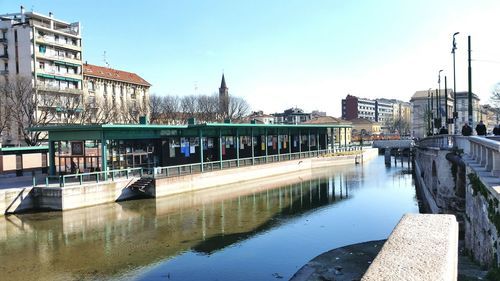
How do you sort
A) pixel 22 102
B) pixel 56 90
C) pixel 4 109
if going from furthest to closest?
1. pixel 56 90
2. pixel 4 109
3. pixel 22 102

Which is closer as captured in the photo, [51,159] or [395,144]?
[51,159]

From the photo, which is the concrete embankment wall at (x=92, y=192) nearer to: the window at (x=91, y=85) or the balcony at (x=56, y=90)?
the balcony at (x=56, y=90)

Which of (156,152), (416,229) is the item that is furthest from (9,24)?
(416,229)

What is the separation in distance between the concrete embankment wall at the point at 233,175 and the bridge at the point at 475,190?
21.2 m

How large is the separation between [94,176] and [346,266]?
24.2 m

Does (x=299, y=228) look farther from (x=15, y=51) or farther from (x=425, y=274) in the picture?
(x=15, y=51)

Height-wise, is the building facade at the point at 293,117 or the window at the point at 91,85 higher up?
the window at the point at 91,85

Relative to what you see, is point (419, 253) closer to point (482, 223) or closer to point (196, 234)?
point (482, 223)

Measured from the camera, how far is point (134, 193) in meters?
34.5

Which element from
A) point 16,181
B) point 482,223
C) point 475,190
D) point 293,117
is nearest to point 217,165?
point 16,181

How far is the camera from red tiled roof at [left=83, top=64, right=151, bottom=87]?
83.3m

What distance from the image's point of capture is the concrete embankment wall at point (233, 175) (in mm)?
35875

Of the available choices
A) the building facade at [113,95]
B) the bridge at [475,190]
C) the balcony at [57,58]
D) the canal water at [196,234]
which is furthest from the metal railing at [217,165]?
the balcony at [57,58]

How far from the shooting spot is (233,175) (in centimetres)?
4556
